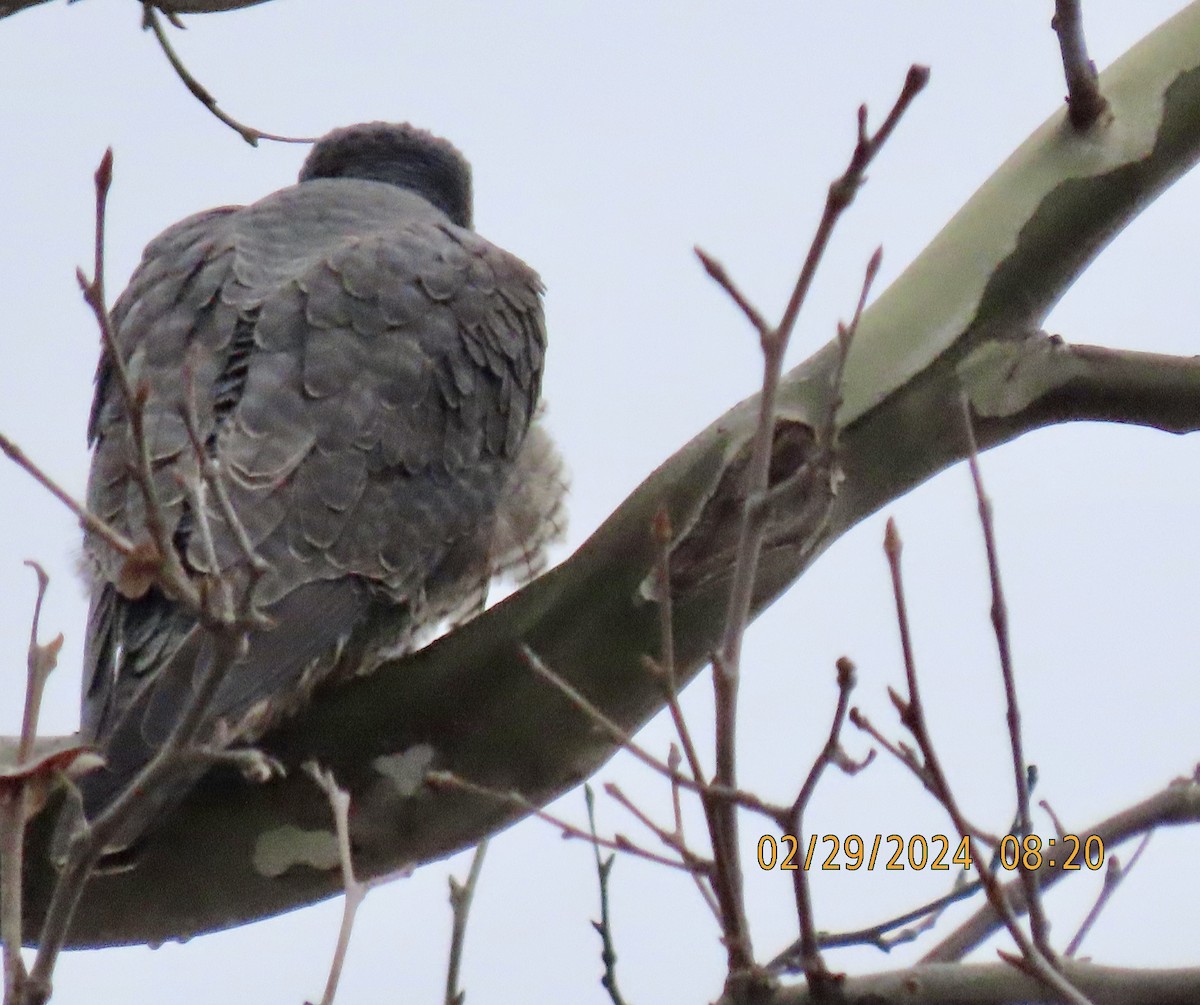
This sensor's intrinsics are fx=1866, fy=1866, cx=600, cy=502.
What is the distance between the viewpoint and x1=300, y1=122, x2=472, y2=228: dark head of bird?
224 inches

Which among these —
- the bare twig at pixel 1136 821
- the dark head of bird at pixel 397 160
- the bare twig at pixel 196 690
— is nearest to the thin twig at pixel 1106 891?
the bare twig at pixel 1136 821

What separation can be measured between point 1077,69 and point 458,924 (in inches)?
72.3

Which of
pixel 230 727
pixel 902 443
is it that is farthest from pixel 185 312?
pixel 902 443

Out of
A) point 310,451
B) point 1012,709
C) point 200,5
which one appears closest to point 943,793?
point 1012,709

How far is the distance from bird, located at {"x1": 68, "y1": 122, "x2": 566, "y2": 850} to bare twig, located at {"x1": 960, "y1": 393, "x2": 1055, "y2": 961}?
1.37 metres

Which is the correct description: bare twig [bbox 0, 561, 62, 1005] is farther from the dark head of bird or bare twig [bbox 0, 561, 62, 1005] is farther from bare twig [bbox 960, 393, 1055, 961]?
the dark head of bird

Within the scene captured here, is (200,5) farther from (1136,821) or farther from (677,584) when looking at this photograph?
(1136,821)

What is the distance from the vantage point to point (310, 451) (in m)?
3.83

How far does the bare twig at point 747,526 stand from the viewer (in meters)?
1.92

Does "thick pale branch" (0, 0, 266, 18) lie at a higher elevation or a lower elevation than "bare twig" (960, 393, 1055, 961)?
higher

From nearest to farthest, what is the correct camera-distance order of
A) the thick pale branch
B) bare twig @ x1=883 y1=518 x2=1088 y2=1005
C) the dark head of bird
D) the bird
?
1. bare twig @ x1=883 y1=518 x2=1088 y2=1005
2. the bird
3. the thick pale branch
4. the dark head of bird

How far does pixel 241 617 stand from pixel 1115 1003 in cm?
114

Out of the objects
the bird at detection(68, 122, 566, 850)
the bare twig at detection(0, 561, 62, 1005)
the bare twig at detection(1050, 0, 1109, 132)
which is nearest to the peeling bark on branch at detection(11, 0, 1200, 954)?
the bare twig at detection(1050, 0, 1109, 132)

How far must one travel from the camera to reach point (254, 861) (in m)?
3.30
